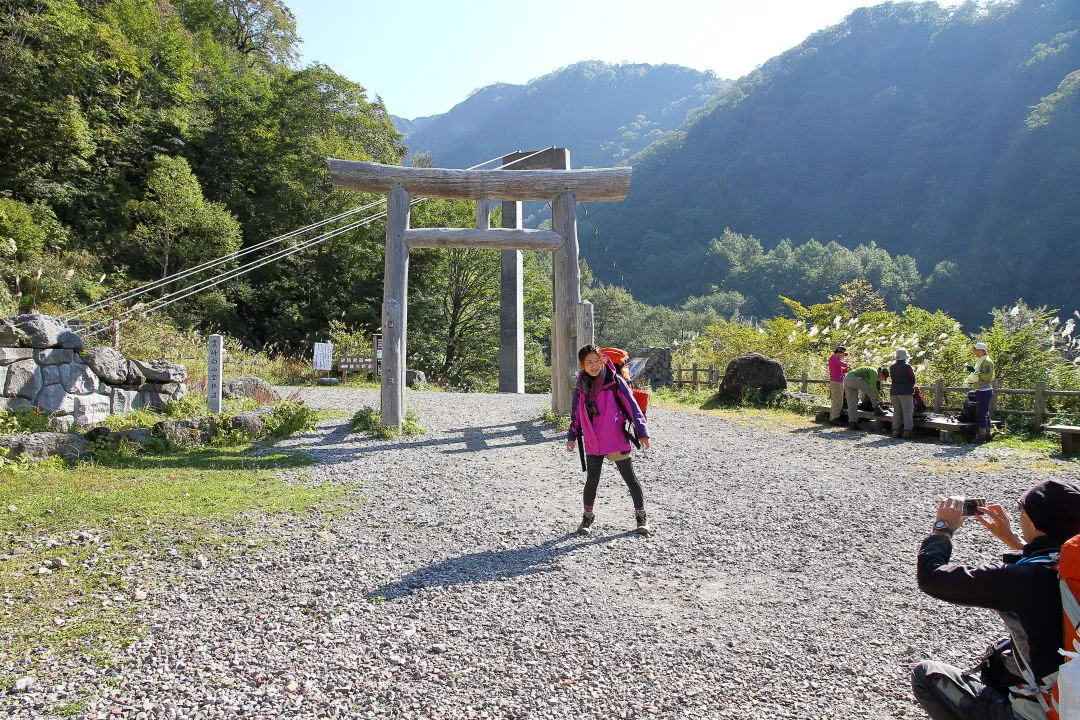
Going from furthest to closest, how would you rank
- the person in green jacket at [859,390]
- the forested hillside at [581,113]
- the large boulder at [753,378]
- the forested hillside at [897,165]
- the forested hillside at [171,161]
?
the forested hillside at [581,113] < the forested hillside at [897,165] < the forested hillside at [171,161] < the large boulder at [753,378] < the person in green jacket at [859,390]

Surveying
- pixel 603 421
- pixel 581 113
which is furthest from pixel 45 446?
pixel 581 113

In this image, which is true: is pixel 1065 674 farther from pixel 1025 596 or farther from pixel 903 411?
pixel 903 411

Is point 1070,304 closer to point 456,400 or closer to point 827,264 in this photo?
point 827,264

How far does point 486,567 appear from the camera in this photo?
14.0ft

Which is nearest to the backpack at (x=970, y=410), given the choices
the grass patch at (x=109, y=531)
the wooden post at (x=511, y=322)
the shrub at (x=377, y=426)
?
the shrub at (x=377, y=426)

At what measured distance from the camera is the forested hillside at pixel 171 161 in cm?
1681

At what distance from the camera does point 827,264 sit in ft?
204

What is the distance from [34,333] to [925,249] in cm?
7642

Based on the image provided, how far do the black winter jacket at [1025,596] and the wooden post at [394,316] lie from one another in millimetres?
7740

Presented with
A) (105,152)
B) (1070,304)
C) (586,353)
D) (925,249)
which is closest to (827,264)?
(925,249)

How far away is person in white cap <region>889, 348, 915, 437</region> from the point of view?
32.0ft

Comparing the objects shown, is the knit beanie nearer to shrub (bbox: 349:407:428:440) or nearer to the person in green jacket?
shrub (bbox: 349:407:428:440)

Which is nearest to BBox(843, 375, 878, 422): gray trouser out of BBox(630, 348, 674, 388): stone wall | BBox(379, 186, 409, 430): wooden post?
BBox(379, 186, 409, 430): wooden post

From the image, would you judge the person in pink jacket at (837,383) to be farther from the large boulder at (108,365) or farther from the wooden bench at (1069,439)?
the large boulder at (108,365)
